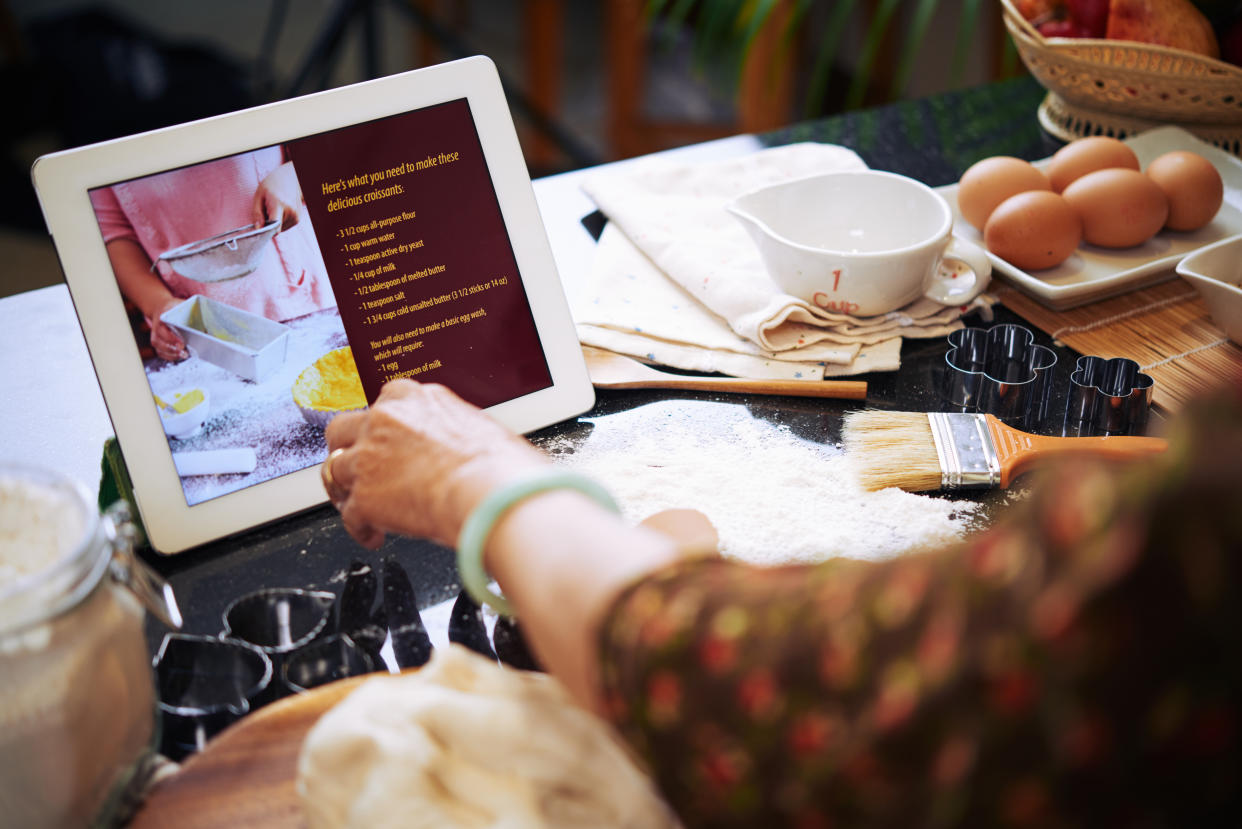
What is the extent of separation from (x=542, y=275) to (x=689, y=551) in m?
0.47

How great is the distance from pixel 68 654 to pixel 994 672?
1.42 ft

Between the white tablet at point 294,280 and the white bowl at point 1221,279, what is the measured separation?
0.59m

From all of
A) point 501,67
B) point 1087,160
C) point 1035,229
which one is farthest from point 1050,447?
point 501,67

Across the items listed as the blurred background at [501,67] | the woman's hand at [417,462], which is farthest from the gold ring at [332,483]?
the blurred background at [501,67]

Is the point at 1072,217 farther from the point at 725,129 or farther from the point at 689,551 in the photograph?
the point at 725,129

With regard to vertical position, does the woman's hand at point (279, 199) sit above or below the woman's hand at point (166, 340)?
above

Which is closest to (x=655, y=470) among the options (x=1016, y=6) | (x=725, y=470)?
(x=725, y=470)

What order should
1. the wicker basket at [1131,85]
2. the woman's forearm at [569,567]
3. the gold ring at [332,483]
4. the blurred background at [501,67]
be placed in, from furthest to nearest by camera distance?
the blurred background at [501,67]
the wicker basket at [1131,85]
the gold ring at [332,483]
the woman's forearm at [569,567]

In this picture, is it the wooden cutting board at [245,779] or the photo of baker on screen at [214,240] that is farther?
the photo of baker on screen at [214,240]

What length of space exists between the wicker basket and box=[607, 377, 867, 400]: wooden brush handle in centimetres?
60

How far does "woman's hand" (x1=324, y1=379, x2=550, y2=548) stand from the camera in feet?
1.89

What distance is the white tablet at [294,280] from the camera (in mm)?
719

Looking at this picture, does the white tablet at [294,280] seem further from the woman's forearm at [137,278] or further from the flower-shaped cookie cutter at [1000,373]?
the flower-shaped cookie cutter at [1000,373]

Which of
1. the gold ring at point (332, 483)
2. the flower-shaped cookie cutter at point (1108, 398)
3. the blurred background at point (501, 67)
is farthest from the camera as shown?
the blurred background at point (501, 67)
